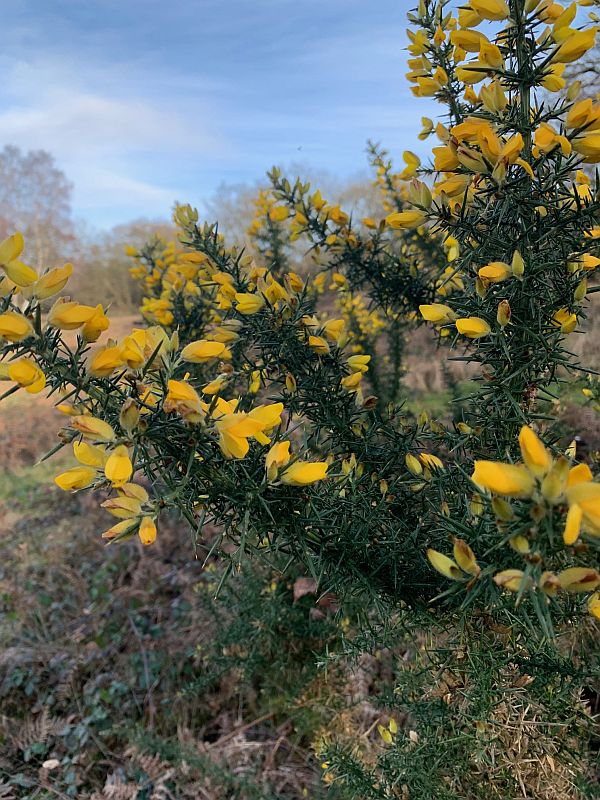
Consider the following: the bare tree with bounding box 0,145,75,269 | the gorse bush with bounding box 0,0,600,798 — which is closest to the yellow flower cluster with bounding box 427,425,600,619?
the gorse bush with bounding box 0,0,600,798

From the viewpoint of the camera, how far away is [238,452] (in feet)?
2.50

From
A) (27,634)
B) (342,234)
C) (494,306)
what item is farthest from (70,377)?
(27,634)

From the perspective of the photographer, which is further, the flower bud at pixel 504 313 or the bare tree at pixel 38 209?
the bare tree at pixel 38 209

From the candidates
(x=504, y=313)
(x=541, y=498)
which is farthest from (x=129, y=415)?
(x=504, y=313)

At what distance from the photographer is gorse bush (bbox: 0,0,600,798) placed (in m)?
0.73

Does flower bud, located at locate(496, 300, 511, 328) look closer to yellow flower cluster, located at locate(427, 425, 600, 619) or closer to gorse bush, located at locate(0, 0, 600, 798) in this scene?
gorse bush, located at locate(0, 0, 600, 798)

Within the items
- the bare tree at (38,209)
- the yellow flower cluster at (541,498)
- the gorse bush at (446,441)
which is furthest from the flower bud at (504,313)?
the bare tree at (38,209)

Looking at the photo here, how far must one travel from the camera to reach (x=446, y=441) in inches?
46.8

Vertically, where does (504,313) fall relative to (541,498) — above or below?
above

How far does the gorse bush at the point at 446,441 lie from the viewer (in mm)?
726

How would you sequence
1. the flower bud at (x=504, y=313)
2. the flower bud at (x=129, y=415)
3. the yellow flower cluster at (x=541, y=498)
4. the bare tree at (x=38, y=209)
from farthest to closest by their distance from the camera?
the bare tree at (x=38, y=209) → the flower bud at (x=504, y=313) → the flower bud at (x=129, y=415) → the yellow flower cluster at (x=541, y=498)

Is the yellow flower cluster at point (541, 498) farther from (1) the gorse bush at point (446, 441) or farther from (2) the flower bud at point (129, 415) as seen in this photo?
(2) the flower bud at point (129, 415)

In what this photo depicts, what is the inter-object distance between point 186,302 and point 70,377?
178 centimetres

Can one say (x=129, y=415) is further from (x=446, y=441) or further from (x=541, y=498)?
(x=446, y=441)
